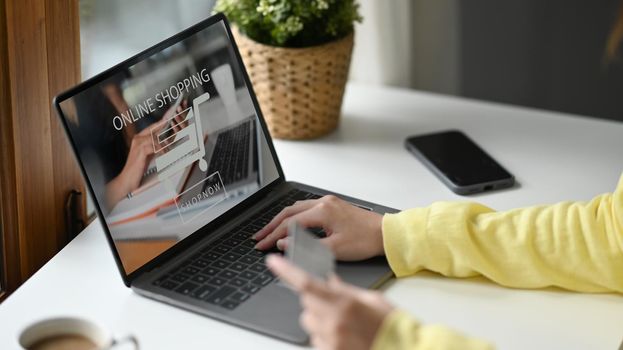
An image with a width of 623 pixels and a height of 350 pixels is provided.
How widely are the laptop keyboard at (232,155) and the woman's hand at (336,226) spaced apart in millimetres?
92

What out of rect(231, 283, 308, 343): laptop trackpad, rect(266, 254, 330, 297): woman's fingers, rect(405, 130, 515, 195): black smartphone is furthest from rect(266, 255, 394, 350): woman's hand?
rect(405, 130, 515, 195): black smartphone

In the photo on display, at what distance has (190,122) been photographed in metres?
1.16

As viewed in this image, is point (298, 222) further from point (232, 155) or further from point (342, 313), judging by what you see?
point (342, 313)

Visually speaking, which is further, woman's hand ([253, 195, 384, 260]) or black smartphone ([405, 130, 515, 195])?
black smartphone ([405, 130, 515, 195])

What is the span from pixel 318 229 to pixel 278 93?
35 centimetres

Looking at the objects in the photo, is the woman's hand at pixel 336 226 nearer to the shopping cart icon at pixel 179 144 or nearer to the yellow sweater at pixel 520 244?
the yellow sweater at pixel 520 244

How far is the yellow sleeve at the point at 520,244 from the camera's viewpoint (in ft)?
3.54

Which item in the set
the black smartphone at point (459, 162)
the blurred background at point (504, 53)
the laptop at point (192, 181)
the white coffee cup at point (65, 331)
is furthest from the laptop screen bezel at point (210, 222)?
the blurred background at point (504, 53)

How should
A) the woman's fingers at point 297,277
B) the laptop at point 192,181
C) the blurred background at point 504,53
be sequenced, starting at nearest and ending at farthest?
the woman's fingers at point 297,277 → the laptop at point 192,181 → the blurred background at point 504,53

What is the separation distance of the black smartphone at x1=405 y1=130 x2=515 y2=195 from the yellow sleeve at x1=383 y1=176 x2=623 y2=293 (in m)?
0.20

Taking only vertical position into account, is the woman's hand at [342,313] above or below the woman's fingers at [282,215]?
above

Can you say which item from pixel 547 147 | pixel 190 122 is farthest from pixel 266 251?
pixel 547 147

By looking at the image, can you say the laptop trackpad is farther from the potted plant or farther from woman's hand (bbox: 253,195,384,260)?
the potted plant

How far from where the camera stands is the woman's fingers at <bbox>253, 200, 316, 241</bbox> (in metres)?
1.16
